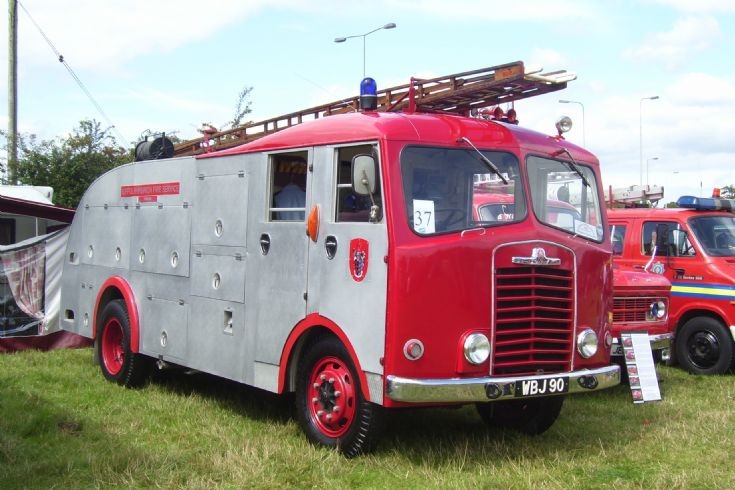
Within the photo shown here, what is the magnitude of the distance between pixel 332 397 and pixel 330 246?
1155 mm

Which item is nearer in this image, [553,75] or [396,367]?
[396,367]

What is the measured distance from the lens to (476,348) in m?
6.05

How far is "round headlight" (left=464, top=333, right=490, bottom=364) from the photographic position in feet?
19.7

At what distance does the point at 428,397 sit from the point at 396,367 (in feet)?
0.99

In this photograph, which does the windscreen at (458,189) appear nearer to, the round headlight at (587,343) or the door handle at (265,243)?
the round headlight at (587,343)

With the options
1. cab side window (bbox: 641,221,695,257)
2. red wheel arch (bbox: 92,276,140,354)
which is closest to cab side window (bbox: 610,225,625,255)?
cab side window (bbox: 641,221,695,257)

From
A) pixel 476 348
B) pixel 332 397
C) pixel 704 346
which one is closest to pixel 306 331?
pixel 332 397

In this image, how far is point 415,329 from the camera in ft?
19.4

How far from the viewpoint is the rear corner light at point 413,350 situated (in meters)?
5.88

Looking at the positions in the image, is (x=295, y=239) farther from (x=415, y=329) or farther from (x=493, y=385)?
(x=493, y=385)

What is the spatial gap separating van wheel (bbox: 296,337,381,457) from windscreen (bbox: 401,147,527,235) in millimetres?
1209

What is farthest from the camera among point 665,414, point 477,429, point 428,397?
point 665,414

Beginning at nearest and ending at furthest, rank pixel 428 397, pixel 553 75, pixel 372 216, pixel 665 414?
pixel 428 397 → pixel 372 216 → pixel 665 414 → pixel 553 75

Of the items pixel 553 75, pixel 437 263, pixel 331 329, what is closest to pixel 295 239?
pixel 331 329
